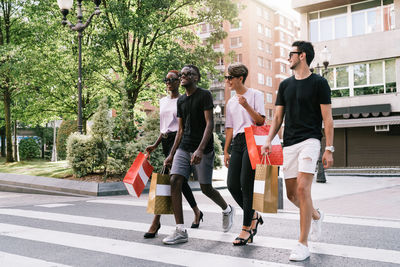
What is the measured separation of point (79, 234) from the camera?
543cm

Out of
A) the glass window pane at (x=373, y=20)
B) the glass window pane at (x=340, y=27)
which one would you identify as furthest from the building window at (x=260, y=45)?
the glass window pane at (x=373, y=20)

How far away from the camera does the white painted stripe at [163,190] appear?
193 inches

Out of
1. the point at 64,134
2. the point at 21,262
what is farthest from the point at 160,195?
the point at 64,134

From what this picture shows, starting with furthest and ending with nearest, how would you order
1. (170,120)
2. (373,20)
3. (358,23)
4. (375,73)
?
(358,23), (373,20), (375,73), (170,120)

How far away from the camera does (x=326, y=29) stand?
24.0 metres

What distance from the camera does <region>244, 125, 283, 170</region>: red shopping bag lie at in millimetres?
4461

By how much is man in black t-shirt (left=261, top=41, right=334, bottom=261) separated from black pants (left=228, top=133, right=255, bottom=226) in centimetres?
50

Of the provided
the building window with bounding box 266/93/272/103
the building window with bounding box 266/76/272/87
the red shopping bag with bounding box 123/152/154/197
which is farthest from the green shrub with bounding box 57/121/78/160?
the building window with bounding box 266/76/272/87

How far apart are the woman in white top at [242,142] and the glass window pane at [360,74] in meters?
19.7

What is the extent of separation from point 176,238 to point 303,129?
1.86 metres

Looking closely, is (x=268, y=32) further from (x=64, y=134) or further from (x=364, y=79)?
(x=64, y=134)

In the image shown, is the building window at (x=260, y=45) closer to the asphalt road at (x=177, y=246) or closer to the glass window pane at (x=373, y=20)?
the glass window pane at (x=373, y=20)

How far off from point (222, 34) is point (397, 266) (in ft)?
48.9

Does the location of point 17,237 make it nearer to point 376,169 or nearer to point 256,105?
point 256,105
